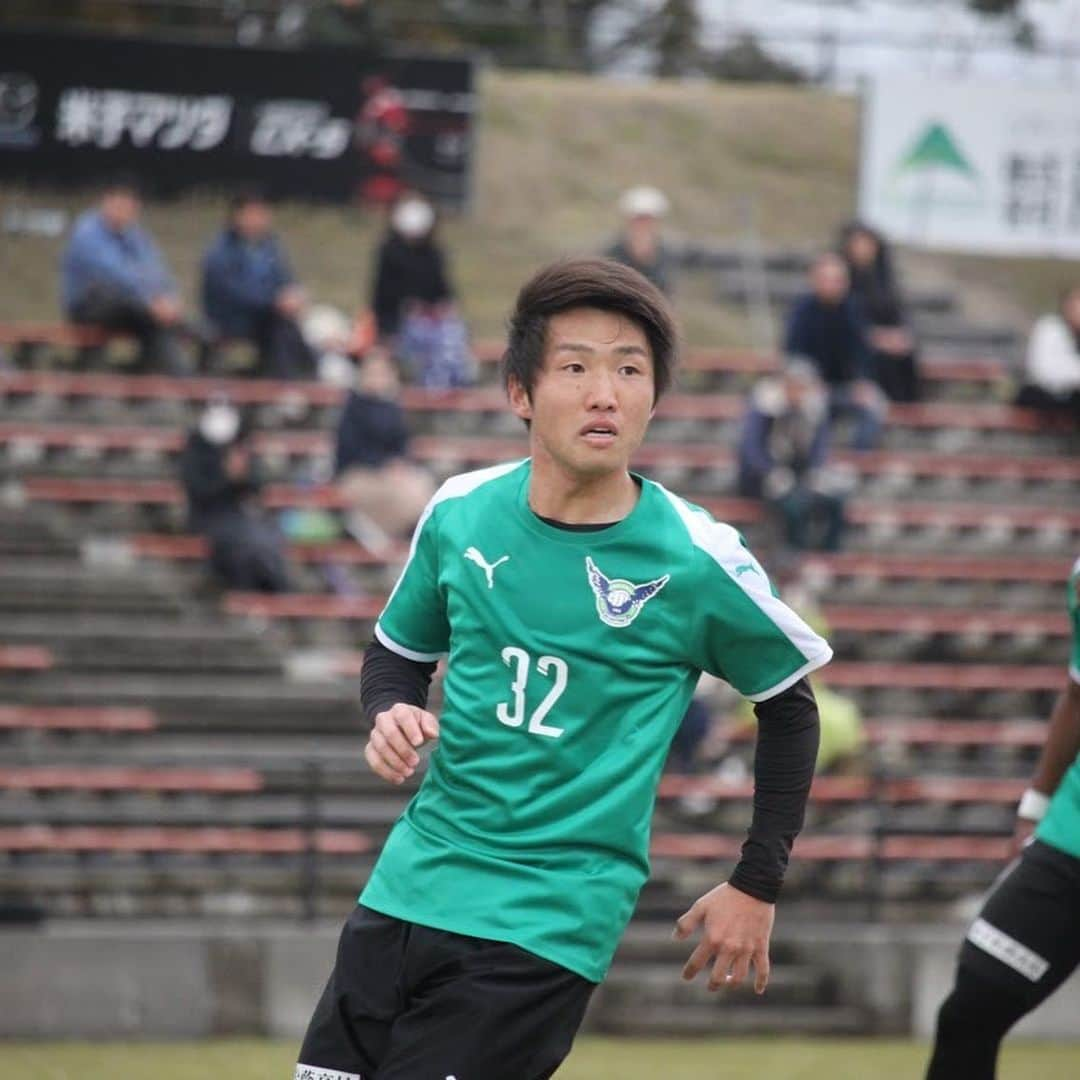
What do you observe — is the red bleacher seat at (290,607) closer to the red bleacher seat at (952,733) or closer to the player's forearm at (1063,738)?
the red bleacher seat at (952,733)

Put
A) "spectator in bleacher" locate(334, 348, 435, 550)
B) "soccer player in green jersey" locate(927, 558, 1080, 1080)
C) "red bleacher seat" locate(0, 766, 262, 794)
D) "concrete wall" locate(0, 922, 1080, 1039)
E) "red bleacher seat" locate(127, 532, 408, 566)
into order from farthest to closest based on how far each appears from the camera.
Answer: "red bleacher seat" locate(127, 532, 408, 566) < "spectator in bleacher" locate(334, 348, 435, 550) < "red bleacher seat" locate(0, 766, 262, 794) < "concrete wall" locate(0, 922, 1080, 1039) < "soccer player in green jersey" locate(927, 558, 1080, 1080)

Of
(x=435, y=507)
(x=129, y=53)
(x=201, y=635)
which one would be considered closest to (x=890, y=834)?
(x=201, y=635)

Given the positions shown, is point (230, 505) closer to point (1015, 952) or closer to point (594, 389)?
point (1015, 952)

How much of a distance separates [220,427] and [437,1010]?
360 inches

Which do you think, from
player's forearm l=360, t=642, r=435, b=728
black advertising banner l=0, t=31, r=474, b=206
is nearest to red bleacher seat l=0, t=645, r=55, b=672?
black advertising banner l=0, t=31, r=474, b=206

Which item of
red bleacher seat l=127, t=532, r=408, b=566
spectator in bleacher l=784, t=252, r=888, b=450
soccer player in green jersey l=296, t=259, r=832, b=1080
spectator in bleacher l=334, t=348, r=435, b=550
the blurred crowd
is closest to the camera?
soccer player in green jersey l=296, t=259, r=832, b=1080

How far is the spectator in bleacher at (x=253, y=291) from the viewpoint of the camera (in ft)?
48.6

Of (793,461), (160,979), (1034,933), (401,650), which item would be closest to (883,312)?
(793,461)

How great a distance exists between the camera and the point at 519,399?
15.2 feet

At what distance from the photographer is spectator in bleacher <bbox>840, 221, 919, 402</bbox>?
52.9ft

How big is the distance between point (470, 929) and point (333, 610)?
9227 millimetres

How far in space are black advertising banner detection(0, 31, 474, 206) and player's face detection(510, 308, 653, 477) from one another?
1424cm

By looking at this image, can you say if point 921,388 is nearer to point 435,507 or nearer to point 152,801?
point 152,801

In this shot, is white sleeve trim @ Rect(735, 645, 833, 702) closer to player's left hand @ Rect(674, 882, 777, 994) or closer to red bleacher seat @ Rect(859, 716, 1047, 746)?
player's left hand @ Rect(674, 882, 777, 994)
